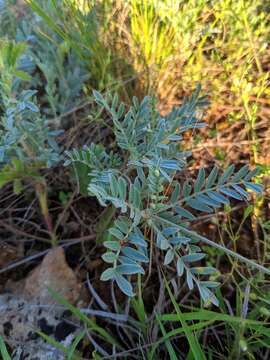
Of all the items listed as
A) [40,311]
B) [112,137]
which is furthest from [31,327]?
[112,137]

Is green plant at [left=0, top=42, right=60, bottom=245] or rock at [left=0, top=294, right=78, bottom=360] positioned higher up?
green plant at [left=0, top=42, right=60, bottom=245]

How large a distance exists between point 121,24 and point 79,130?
12.6 inches

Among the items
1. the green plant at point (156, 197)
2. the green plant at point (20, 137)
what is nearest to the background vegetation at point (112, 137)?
the green plant at point (20, 137)

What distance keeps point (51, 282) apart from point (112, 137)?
1.54 feet

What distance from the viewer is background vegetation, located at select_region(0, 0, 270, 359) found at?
0.84m

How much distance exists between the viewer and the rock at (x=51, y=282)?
2.99ft

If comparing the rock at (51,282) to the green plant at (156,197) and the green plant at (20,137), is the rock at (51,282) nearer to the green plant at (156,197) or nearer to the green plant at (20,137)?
the green plant at (20,137)

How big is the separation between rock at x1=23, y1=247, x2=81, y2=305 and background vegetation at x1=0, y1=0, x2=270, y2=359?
0.18ft

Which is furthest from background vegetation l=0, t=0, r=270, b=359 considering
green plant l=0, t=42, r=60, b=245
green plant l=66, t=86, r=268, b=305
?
green plant l=66, t=86, r=268, b=305

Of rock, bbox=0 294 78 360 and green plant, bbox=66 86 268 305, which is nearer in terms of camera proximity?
green plant, bbox=66 86 268 305

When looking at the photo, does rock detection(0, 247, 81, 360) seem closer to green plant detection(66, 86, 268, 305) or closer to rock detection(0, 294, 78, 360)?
rock detection(0, 294, 78, 360)

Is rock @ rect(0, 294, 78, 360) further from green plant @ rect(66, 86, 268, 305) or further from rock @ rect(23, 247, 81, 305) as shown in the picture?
green plant @ rect(66, 86, 268, 305)

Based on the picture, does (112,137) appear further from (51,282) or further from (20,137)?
(51,282)

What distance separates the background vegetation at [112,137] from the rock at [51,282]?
55 millimetres
